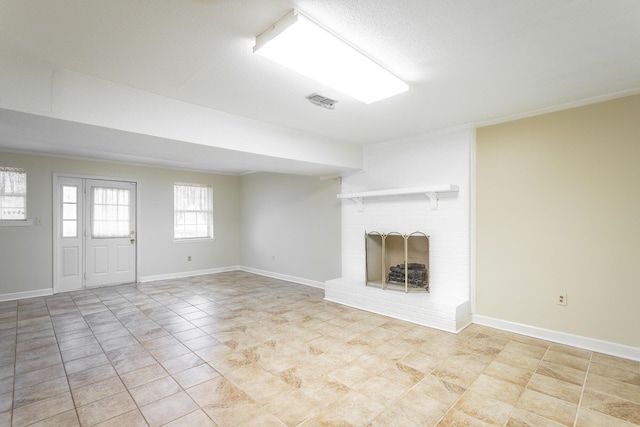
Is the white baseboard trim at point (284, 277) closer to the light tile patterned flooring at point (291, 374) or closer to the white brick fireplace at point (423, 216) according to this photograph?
the white brick fireplace at point (423, 216)

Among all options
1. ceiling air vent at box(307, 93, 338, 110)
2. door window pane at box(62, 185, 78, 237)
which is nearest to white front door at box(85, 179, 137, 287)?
door window pane at box(62, 185, 78, 237)

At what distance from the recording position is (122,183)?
19.8ft

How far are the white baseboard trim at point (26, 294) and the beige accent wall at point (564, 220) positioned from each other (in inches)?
265

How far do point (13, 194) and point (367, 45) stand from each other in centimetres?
607

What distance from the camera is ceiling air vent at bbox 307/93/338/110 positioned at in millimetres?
2851

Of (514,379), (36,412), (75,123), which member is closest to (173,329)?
(36,412)

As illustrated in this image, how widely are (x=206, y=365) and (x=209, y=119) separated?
92.6 inches

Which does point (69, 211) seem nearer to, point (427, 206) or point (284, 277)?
point (284, 277)

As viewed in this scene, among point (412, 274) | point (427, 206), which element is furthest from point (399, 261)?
point (427, 206)

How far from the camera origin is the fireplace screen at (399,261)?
13.8ft

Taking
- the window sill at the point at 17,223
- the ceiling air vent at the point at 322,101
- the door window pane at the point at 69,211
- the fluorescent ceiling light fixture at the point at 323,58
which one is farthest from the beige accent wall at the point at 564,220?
the window sill at the point at 17,223

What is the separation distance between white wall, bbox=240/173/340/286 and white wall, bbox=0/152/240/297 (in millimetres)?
445

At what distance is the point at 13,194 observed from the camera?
494 centimetres

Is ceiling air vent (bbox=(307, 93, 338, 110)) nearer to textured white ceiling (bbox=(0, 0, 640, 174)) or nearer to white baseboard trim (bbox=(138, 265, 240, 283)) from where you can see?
textured white ceiling (bbox=(0, 0, 640, 174))
